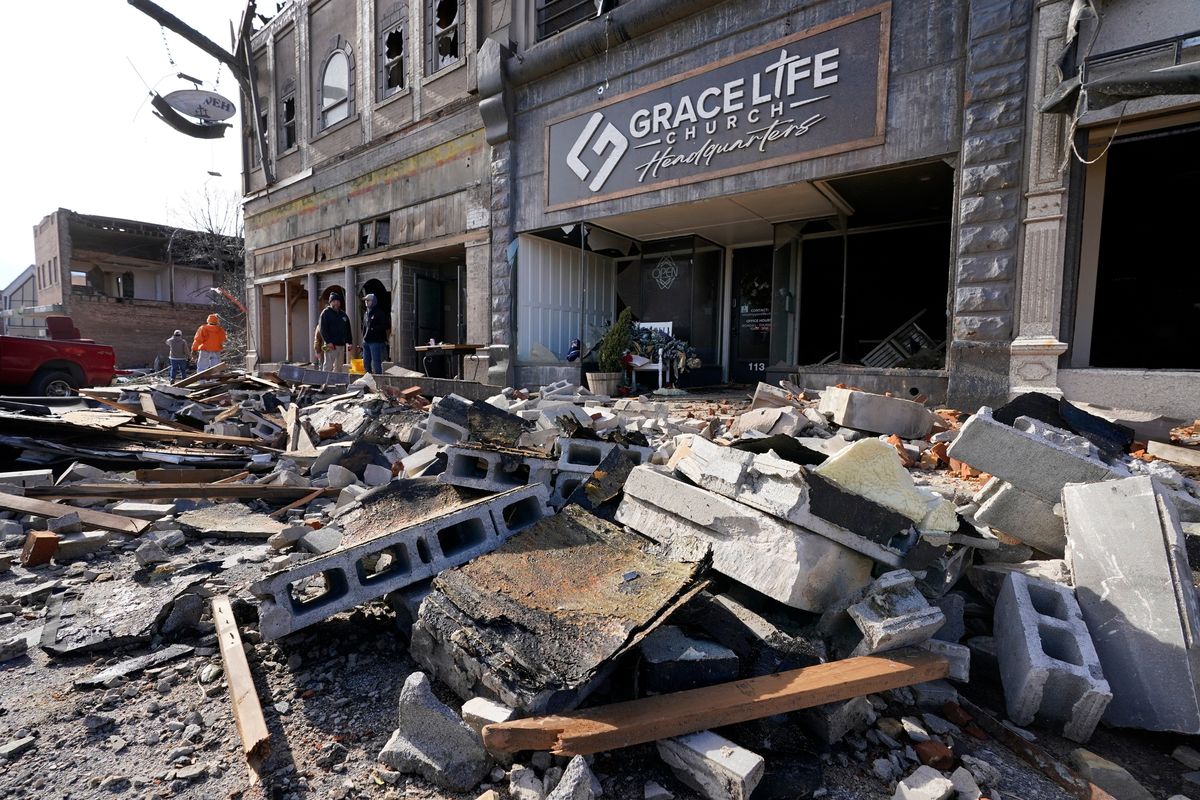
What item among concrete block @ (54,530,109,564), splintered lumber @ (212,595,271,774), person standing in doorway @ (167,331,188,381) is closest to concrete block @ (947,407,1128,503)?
splintered lumber @ (212,595,271,774)

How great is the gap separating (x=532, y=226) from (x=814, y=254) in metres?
5.66

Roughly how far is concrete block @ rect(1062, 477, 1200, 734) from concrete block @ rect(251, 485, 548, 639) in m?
2.44

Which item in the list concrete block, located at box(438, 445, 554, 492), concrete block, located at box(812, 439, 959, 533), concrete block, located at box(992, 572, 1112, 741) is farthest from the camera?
concrete block, located at box(438, 445, 554, 492)

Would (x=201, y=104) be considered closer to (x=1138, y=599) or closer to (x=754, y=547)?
(x=754, y=547)

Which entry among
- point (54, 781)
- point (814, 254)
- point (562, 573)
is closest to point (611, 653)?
point (562, 573)

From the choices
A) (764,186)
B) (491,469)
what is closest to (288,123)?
(764,186)

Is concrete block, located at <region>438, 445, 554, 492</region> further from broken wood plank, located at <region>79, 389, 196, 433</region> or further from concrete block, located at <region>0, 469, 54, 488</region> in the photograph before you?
broken wood plank, located at <region>79, 389, 196, 433</region>

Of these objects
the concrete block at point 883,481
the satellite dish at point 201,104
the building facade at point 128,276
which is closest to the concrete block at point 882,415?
the concrete block at point 883,481

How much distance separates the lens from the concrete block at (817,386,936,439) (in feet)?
18.3

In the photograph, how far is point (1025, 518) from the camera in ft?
9.78

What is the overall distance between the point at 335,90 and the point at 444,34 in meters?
4.88

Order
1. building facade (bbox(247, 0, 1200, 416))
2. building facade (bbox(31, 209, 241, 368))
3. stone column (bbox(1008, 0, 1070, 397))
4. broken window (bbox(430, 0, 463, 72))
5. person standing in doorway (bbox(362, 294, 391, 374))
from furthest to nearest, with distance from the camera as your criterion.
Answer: building facade (bbox(31, 209, 241, 368)) < broken window (bbox(430, 0, 463, 72)) < person standing in doorway (bbox(362, 294, 391, 374)) < building facade (bbox(247, 0, 1200, 416)) < stone column (bbox(1008, 0, 1070, 397))

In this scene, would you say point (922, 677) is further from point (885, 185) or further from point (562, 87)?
point (562, 87)

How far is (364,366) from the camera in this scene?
463 inches
